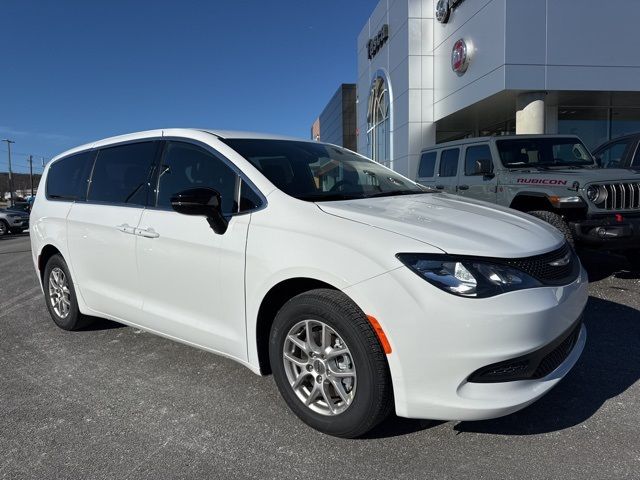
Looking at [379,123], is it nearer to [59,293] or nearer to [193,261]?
[59,293]

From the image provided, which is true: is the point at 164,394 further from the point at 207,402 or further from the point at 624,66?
the point at 624,66

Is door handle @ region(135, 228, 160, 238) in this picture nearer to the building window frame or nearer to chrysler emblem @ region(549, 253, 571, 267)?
chrysler emblem @ region(549, 253, 571, 267)

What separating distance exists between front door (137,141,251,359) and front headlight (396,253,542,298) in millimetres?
1081

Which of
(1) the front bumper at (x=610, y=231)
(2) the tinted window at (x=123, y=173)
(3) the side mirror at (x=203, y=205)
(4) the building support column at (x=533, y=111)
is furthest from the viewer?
(4) the building support column at (x=533, y=111)

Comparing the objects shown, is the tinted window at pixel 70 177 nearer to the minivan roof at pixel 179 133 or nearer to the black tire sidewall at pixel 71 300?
the minivan roof at pixel 179 133

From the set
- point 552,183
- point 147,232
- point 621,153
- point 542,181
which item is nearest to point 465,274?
point 147,232

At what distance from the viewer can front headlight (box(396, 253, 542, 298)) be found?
2299mm

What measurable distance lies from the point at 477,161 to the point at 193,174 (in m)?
4.72

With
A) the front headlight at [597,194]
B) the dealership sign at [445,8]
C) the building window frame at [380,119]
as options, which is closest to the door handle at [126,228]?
the front headlight at [597,194]

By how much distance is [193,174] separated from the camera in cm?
349

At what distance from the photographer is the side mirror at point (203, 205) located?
9.54 ft

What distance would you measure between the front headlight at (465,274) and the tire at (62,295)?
11.1 feet

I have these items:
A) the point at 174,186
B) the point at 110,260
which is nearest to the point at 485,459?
the point at 174,186

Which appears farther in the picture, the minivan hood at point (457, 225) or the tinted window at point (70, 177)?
the tinted window at point (70, 177)
